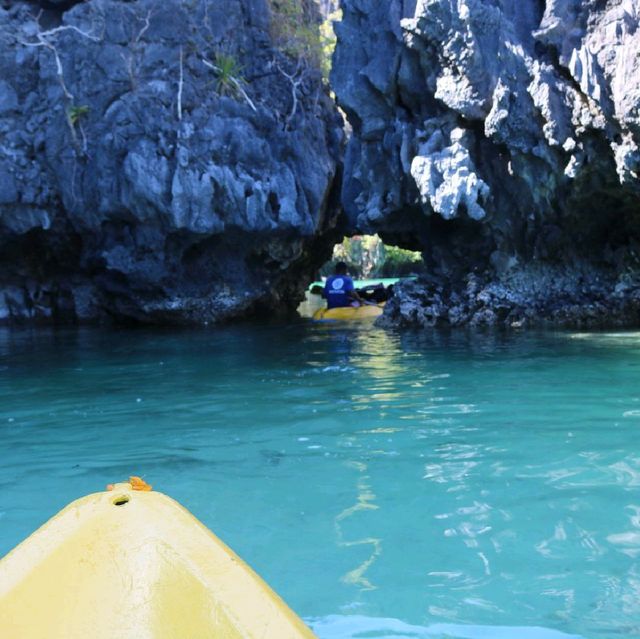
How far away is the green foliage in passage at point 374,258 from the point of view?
49.3m

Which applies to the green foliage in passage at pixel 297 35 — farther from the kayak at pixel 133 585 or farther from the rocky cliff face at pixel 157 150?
the kayak at pixel 133 585

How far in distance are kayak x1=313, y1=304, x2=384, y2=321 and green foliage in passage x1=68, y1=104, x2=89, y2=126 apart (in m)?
6.84

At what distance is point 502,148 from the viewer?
11227 millimetres

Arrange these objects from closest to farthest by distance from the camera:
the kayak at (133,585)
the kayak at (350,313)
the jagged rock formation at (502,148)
Result: the kayak at (133,585) → the jagged rock formation at (502,148) → the kayak at (350,313)

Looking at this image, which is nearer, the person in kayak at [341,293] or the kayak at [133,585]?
the kayak at [133,585]

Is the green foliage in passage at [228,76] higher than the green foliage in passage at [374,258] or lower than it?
higher

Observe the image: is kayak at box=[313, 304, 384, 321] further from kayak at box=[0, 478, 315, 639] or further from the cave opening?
the cave opening

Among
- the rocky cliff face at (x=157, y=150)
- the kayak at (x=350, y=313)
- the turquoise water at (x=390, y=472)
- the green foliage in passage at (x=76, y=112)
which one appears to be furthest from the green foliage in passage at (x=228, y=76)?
the turquoise water at (x=390, y=472)

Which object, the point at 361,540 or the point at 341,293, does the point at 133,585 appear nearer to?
the point at 361,540

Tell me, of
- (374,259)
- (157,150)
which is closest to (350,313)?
(157,150)

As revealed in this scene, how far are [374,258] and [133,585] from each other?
48845 millimetres

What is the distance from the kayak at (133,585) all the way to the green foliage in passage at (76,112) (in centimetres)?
1465

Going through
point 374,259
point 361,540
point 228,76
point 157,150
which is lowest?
point 361,540

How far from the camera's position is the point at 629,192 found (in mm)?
10078
